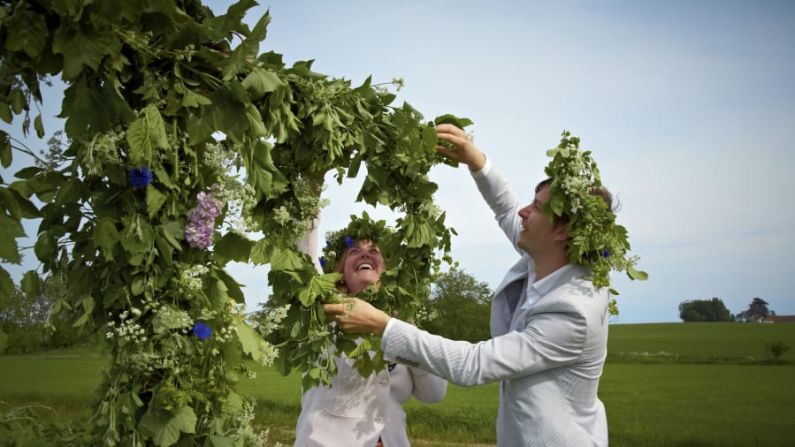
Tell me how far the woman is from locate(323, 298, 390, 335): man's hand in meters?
0.59

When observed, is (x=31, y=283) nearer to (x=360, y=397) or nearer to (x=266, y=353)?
(x=266, y=353)

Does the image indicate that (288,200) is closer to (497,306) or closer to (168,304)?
(168,304)

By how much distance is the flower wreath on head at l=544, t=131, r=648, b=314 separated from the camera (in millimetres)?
3340

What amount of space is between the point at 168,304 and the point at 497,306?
2.06 metres

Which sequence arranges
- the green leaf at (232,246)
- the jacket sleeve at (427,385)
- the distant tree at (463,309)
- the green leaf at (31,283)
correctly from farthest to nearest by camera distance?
the distant tree at (463,309) → the jacket sleeve at (427,385) → the green leaf at (232,246) → the green leaf at (31,283)

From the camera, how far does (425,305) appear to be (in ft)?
12.7

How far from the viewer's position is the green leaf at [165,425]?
8.32 ft

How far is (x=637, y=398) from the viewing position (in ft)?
61.3

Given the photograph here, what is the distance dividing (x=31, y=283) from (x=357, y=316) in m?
1.49

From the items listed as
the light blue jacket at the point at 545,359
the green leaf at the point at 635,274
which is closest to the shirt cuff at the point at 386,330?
the light blue jacket at the point at 545,359

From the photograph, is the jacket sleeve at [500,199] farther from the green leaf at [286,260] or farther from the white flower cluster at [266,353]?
the white flower cluster at [266,353]

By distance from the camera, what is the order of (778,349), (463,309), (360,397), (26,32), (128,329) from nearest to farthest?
(26,32) < (128,329) < (360,397) < (463,309) < (778,349)

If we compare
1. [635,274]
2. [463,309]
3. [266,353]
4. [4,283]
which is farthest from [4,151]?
[463,309]

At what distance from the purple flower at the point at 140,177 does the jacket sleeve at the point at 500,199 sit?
223cm
